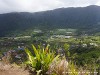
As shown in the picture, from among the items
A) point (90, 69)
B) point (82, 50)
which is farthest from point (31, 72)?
point (82, 50)

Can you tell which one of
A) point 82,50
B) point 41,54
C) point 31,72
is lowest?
point 82,50

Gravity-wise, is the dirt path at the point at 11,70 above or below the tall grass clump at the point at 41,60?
below

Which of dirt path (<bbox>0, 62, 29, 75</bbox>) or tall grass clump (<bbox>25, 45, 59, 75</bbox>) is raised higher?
tall grass clump (<bbox>25, 45, 59, 75</bbox>)

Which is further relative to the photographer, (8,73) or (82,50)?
(82,50)

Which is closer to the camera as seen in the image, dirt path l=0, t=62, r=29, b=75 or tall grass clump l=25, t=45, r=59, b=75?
dirt path l=0, t=62, r=29, b=75

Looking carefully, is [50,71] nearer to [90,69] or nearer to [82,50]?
[90,69]

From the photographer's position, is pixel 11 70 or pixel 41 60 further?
pixel 41 60

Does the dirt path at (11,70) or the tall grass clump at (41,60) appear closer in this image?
the dirt path at (11,70)

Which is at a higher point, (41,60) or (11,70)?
(41,60)
